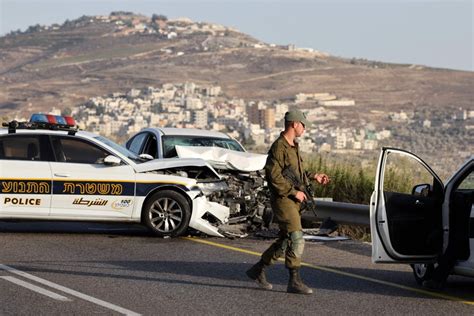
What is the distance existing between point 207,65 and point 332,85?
3005cm

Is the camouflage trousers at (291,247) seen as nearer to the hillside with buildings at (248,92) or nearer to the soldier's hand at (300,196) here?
the soldier's hand at (300,196)

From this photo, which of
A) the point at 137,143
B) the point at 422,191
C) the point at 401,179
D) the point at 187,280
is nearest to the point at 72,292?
the point at 187,280

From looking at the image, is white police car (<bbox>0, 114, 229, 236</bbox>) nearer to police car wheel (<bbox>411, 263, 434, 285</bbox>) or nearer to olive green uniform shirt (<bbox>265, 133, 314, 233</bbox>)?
police car wheel (<bbox>411, 263, 434, 285</bbox>)

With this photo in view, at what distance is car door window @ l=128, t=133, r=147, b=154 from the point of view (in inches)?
820

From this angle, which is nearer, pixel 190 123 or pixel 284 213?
pixel 284 213

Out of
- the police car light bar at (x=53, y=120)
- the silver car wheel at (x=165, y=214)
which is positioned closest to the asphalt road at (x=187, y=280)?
the silver car wheel at (x=165, y=214)

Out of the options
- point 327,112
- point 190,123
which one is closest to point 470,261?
point 190,123

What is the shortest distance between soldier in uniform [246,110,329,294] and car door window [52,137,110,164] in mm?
6011

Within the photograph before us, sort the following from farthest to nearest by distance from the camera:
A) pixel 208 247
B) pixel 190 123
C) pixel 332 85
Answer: pixel 332 85, pixel 190 123, pixel 208 247

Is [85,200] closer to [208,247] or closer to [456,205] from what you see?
[208,247]

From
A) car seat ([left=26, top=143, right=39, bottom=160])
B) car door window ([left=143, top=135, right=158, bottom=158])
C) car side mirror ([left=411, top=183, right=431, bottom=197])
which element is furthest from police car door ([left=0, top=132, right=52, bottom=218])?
car side mirror ([left=411, top=183, right=431, bottom=197])

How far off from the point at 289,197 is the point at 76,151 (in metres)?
6.31

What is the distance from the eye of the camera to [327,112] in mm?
133125

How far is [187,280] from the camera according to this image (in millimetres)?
12445
